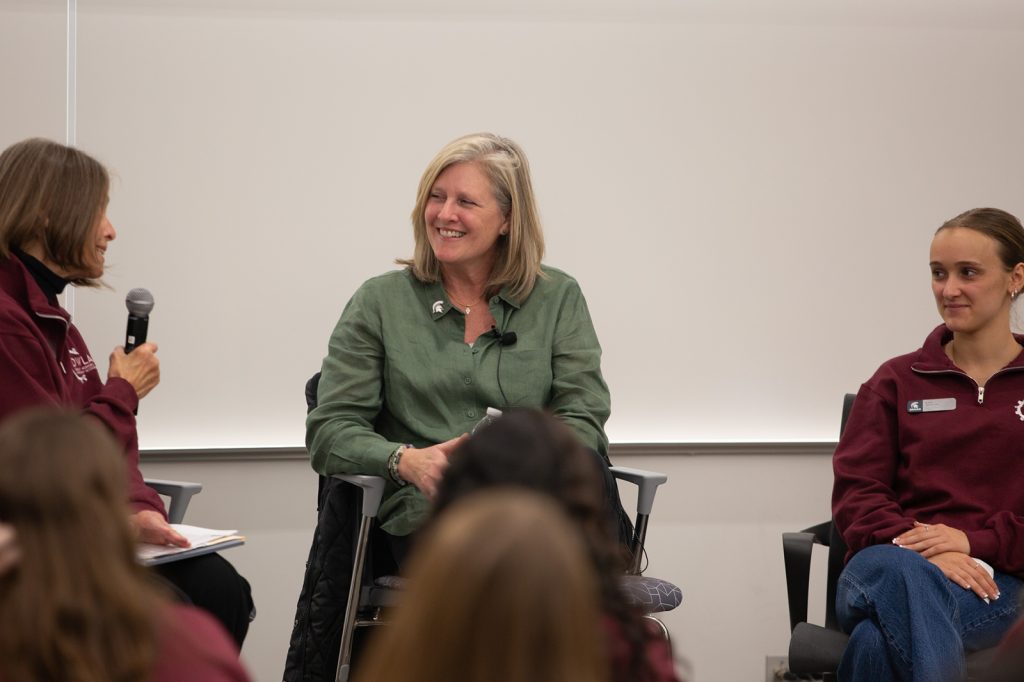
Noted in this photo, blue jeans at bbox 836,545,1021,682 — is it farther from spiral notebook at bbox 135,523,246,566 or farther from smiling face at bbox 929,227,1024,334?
spiral notebook at bbox 135,523,246,566

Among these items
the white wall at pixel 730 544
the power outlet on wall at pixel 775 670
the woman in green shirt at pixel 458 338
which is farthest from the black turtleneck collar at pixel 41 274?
the power outlet on wall at pixel 775 670

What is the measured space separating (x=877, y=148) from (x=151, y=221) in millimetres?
2308

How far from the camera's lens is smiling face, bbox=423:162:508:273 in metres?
2.85

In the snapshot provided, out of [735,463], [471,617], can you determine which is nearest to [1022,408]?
[735,463]

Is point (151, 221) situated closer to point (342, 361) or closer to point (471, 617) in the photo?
point (342, 361)

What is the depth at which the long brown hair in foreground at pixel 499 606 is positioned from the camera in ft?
2.85

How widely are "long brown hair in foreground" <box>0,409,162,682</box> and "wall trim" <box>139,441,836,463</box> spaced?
8.07 feet

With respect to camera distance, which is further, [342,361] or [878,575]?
[342,361]

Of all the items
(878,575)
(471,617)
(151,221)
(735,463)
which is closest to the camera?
(471,617)

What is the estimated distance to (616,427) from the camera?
149 inches

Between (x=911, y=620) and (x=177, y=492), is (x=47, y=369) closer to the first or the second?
(x=177, y=492)

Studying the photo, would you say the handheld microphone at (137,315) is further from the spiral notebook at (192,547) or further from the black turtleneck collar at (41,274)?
the spiral notebook at (192,547)

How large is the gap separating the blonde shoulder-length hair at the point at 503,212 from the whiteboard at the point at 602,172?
2.52 ft

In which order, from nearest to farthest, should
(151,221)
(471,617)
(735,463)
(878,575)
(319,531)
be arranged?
(471,617) < (878,575) < (319,531) < (151,221) < (735,463)
